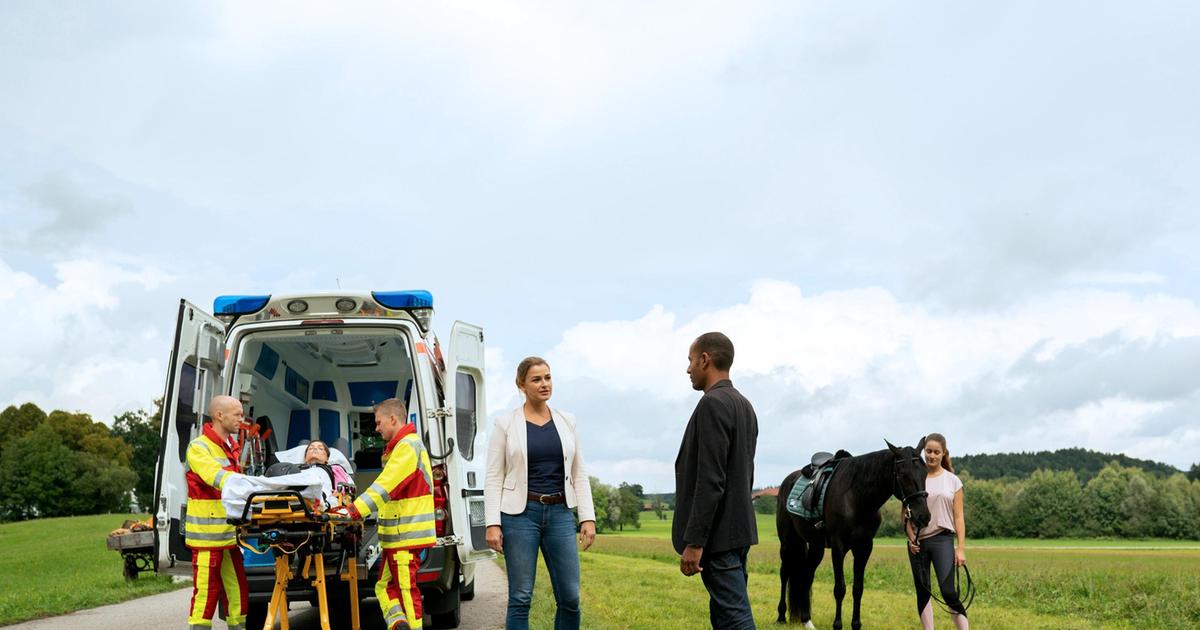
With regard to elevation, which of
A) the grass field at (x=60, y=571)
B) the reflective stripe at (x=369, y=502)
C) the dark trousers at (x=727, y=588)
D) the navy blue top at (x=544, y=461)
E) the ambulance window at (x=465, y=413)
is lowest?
the grass field at (x=60, y=571)

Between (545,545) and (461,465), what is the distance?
7.09ft

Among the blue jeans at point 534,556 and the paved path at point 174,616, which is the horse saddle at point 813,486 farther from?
the blue jeans at point 534,556

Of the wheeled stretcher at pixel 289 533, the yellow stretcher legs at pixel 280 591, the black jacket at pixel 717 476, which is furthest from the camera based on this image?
the yellow stretcher legs at pixel 280 591

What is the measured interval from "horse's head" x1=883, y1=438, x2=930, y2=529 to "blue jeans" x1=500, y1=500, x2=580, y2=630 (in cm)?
312

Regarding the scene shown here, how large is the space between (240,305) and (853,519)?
547 centimetres

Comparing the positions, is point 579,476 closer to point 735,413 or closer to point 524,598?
point 524,598

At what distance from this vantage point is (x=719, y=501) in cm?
429

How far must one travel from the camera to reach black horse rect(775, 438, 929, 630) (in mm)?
7462

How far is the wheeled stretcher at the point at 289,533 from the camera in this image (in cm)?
582

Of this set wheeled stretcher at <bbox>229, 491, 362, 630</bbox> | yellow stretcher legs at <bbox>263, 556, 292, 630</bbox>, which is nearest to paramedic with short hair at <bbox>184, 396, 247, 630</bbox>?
wheeled stretcher at <bbox>229, 491, 362, 630</bbox>

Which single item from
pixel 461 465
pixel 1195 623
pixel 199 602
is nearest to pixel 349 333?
pixel 461 465

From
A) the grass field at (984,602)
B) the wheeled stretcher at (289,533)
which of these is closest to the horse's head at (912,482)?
the grass field at (984,602)

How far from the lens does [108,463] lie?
69125mm

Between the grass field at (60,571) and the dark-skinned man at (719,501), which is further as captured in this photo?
the grass field at (60,571)
